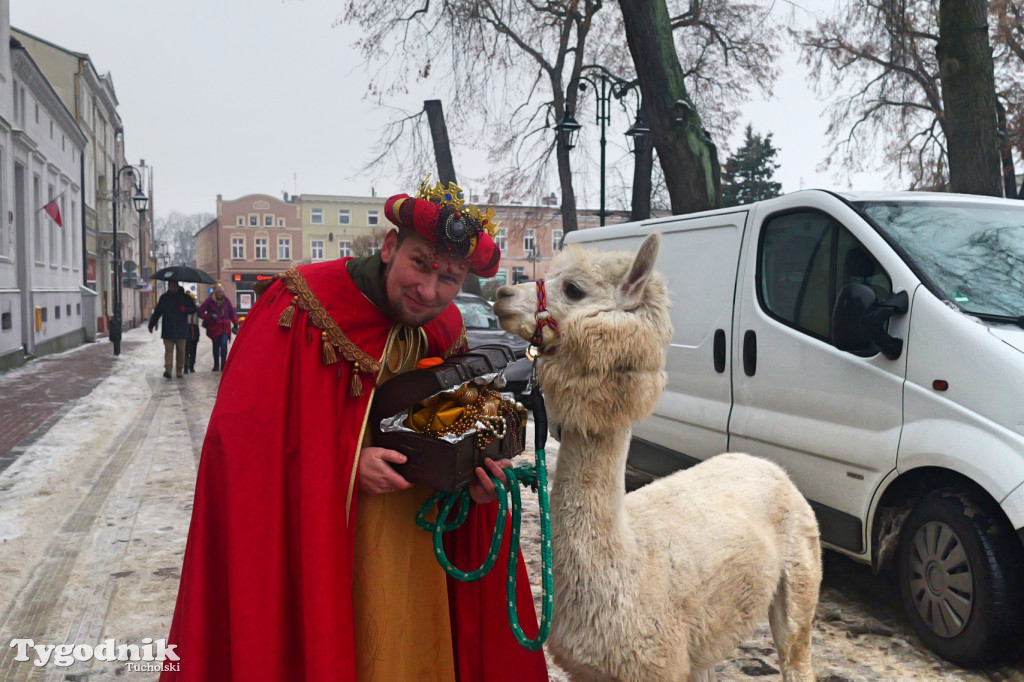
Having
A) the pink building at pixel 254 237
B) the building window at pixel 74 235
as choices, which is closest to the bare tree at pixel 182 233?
the pink building at pixel 254 237

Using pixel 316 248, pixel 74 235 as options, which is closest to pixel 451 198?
pixel 74 235

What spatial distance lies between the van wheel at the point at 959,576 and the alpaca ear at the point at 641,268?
2420 millimetres

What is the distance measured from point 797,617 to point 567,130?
17508 millimetres

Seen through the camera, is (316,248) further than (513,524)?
Yes

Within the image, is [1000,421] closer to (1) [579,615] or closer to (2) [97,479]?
(1) [579,615]

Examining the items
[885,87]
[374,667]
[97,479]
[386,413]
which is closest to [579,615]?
[374,667]

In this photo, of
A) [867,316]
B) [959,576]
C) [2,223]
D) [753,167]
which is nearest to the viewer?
[959,576]

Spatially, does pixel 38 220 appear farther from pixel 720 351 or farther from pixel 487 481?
pixel 487 481

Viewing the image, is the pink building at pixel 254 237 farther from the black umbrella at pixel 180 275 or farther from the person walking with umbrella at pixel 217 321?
the person walking with umbrella at pixel 217 321

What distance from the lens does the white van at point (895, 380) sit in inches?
141

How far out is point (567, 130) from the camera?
63.5 ft

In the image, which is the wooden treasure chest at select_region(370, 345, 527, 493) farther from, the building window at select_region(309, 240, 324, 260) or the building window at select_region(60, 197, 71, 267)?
the building window at select_region(309, 240, 324, 260)

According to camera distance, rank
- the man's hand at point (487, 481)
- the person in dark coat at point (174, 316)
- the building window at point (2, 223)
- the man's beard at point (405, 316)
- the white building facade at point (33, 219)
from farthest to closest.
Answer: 1. the white building facade at point (33, 219)
2. the building window at point (2, 223)
3. the person in dark coat at point (174, 316)
4. the man's beard at point (405, 316)
5. the man's hand at point (487, 481)

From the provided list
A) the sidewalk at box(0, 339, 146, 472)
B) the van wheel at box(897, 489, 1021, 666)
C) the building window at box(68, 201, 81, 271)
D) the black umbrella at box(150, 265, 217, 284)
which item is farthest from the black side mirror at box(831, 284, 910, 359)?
the building window at box(68, 201, 81, 271)
